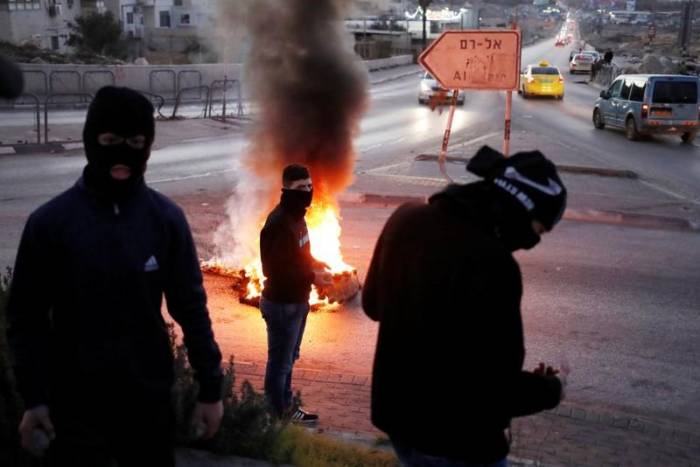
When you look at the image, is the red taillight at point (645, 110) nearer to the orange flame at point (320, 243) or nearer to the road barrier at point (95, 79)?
the orange flame at point (320, 243)

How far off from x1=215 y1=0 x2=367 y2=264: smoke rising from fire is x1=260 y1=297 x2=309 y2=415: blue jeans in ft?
9.83

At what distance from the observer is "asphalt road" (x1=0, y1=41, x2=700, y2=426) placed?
629 centimetres

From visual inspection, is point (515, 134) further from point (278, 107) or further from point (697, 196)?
point (278, 107)

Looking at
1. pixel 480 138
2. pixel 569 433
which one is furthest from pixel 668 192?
pixel 569 433

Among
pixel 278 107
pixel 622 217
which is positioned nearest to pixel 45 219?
pixel 278 107

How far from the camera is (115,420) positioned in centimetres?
252

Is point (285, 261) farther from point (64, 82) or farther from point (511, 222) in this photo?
point (64, 82)

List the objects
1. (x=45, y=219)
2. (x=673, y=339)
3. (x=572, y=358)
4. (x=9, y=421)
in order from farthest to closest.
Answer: (x=673, y=339) < (x=572, y=358) < (x=9, y=421) < (x=45, y=219)

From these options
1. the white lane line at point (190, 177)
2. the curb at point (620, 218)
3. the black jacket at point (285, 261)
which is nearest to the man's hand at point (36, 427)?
the black jacket at point (285, 261)

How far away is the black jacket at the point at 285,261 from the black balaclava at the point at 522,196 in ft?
8.58

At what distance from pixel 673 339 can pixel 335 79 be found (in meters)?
3.92

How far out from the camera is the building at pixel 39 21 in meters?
46.6

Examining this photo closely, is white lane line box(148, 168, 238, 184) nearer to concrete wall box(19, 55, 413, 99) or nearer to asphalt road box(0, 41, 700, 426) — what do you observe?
asphalt road box(0, 41, 700, 426)

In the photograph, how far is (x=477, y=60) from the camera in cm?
1120
